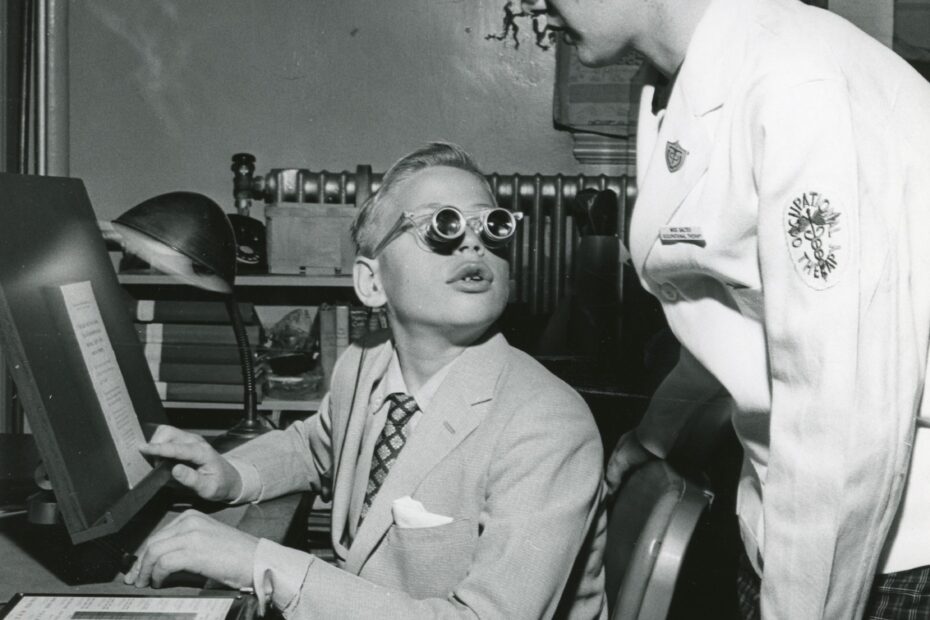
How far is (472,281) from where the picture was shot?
1306 millimetres

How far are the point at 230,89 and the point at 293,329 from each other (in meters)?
1.01

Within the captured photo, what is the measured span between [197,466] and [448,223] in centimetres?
59

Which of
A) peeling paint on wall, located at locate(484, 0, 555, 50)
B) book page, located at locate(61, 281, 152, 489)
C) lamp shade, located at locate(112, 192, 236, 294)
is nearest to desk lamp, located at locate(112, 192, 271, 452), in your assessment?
lamp shade, located at locate(112, 192, 236, 294)

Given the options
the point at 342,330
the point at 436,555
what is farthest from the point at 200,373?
the point at 436,555

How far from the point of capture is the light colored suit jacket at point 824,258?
84 cm

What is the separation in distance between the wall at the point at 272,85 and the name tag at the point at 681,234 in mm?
2221

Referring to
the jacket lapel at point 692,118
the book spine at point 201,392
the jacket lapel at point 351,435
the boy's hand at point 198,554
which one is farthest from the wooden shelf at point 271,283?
the jacket lapel at point 692,118

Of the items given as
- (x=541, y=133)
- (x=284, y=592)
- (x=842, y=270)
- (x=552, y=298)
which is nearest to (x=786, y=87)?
(x=842, y=270)

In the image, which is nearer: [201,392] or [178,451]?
[178,451]

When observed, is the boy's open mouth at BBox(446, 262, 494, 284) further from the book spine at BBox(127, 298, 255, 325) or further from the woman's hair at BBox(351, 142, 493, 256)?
the book spine at BBox(127, 298, 255, 325)

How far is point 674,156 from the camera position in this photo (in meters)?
1.11

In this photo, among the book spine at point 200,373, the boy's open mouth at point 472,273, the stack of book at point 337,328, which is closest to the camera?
the boy's open mouth at point 472,273

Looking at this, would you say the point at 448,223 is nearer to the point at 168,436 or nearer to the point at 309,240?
the point at 168,436

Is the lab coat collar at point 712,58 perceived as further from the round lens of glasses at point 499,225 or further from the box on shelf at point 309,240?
the box on shelf at point 309,240
